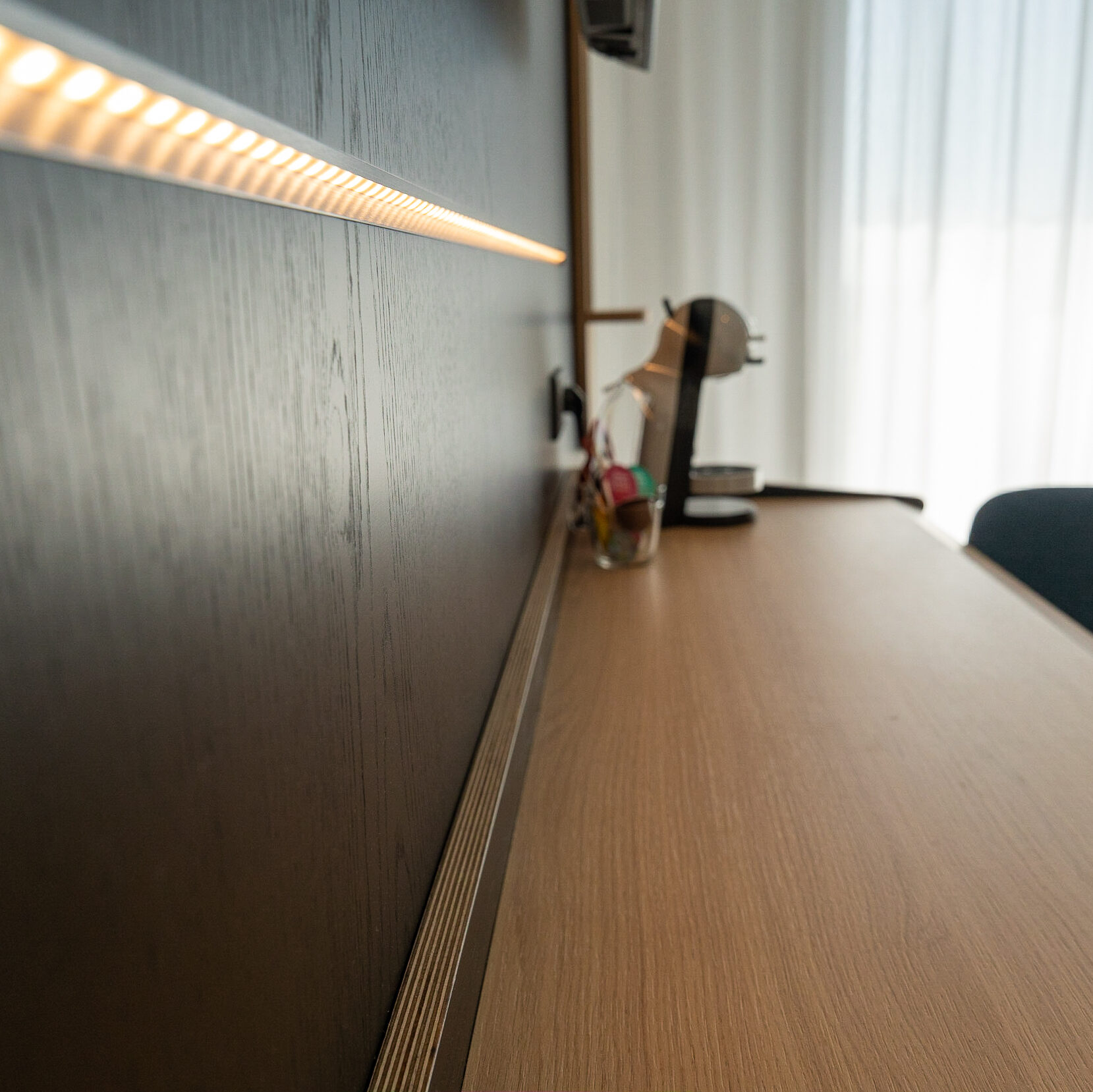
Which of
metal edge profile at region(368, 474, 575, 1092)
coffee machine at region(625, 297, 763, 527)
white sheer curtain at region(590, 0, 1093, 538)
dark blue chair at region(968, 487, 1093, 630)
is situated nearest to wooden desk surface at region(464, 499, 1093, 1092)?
metal edge profile at region(368, 474, 575, 1092)

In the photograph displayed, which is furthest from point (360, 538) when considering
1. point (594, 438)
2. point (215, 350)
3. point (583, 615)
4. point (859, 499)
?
point (859, 499)

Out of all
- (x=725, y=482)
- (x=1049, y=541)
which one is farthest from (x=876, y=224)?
(x=1049, y=541)

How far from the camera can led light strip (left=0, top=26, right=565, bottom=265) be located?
4.0 inches

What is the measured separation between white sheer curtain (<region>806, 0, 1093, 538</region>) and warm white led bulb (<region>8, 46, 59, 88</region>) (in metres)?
2.73

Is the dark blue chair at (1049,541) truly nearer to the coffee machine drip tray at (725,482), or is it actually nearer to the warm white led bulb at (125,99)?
the coffee machine drip tray at (725,482)

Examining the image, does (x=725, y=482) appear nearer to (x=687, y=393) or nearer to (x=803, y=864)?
(x=687, y=393)

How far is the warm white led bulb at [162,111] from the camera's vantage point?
0.42ft

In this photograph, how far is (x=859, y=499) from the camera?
1.48 meters

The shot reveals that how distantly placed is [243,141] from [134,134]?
4 centimetres

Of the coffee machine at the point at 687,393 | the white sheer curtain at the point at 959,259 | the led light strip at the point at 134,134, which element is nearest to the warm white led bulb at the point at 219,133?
the led light strip at the point at 134,134

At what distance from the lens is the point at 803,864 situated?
480 millimetres

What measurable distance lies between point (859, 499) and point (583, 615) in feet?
2.43

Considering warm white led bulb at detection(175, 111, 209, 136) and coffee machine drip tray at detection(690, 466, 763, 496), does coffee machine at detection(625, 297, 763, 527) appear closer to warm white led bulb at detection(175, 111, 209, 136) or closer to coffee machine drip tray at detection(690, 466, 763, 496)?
coffee machine drip tray at detection(690, 466, 763, 496)

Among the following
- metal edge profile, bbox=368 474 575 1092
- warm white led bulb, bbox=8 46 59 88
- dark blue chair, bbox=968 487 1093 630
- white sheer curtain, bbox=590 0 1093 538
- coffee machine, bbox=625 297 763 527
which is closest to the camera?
warm white led bulb, bbox=8 46 59 88
